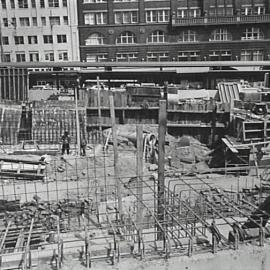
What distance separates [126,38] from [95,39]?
120 inches

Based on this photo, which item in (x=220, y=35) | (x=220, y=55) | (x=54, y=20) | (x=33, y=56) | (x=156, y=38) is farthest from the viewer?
Answer: (x=33, y=56)

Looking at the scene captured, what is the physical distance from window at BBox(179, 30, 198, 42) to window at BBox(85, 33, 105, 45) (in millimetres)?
7611

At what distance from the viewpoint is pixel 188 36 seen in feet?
125

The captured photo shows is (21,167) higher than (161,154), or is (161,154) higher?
(161,154)

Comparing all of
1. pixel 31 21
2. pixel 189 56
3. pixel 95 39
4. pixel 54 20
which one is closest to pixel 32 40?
pixel 31 21

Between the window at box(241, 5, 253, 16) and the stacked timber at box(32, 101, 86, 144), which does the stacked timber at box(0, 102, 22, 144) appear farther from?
the window at box(241, 5, 253, 16)

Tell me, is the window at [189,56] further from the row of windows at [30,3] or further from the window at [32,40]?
the window at [32,40]

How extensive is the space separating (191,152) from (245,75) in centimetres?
1101

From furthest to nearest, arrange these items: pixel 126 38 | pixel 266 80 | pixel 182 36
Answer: pixel 126 38, pixel 182 36, pixel 266 80

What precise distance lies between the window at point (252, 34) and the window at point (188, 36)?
174 inches

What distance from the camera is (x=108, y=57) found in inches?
1534

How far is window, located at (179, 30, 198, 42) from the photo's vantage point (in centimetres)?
3803

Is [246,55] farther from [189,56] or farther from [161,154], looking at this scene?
[161,154]

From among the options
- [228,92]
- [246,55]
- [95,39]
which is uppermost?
[95,39]
